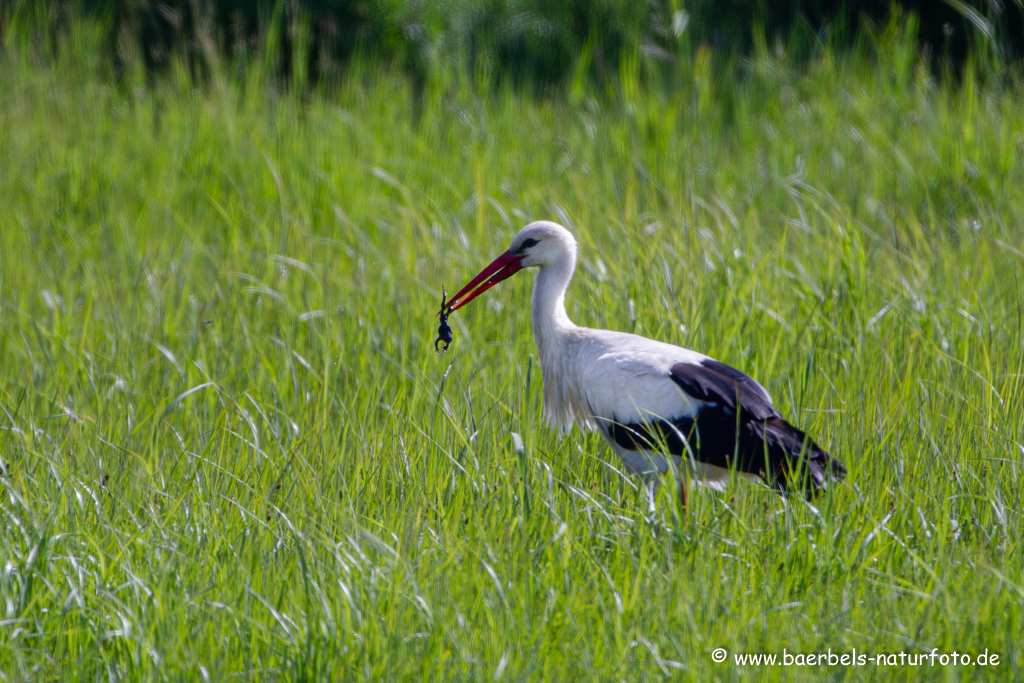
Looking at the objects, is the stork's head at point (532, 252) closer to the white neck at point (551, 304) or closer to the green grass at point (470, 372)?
the white neck at point (551, 304)

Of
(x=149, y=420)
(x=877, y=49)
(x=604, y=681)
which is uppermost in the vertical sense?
(x=877, y=49)

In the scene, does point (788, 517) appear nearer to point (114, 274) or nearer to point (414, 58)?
point (114, 274)

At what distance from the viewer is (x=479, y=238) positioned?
15.7ft

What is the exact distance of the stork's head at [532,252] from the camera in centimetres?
348

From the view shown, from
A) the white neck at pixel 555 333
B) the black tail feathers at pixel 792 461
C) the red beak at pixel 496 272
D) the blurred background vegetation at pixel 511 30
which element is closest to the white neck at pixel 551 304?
the white neck at pixel 555 333

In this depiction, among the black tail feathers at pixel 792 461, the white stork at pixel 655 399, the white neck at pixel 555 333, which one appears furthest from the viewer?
the white neck at pixel 555 333

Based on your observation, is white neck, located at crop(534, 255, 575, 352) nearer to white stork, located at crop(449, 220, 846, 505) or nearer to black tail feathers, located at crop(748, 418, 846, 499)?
white stork, located at crop(449, 220, 846, 505)

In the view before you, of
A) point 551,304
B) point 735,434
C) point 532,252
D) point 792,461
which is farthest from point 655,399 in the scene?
point 532,252

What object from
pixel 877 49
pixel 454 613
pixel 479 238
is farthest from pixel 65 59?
pixel 454 613

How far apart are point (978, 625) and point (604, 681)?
2.62 ft

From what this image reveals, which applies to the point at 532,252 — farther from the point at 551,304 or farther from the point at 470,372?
the point at 470,372

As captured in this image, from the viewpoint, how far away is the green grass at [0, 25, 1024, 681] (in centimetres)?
213

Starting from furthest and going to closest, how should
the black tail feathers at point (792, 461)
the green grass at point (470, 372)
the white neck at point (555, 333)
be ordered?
the white neck at point (555, 333), the black tail feathers at point (792, 461), the green grass at point (470, 372)

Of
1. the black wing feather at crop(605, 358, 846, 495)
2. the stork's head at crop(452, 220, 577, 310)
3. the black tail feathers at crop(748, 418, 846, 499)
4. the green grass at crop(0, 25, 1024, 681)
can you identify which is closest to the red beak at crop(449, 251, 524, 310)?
the stork's head at crop(452, 220, 577, 310)
